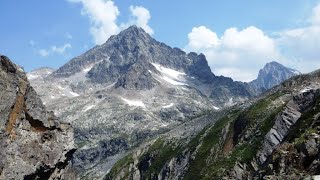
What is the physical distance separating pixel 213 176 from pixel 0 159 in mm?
60954

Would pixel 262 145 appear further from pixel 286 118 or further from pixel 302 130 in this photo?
pixel 302 130

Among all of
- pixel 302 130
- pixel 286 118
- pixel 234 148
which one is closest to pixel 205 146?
pixel 234 148

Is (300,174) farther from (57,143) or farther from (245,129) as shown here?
(245,129)

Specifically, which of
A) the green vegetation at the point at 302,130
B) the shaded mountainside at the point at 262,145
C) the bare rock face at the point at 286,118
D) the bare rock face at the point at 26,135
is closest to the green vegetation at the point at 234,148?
the shaded mountainside at the point at 262,145

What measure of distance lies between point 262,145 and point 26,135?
65.3 metres

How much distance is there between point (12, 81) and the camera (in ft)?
175

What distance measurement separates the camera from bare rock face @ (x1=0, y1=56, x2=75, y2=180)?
164 feet

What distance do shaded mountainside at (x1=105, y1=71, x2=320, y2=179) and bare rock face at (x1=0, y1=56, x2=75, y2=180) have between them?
2323 centimetres

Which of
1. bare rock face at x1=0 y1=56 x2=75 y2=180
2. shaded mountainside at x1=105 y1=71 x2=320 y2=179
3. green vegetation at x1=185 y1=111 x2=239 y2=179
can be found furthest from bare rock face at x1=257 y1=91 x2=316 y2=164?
bare rock face at x1=0 y1=56 x2=75 y2=180

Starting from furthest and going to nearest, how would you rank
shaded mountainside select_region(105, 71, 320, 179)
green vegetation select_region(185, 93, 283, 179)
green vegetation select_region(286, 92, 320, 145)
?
green vegetation select_region(185, 93, 283, 179) → green vegetation select_region(286, 92, 320, 145) → shaded mountainside select_region(105, 71, 320, 179)

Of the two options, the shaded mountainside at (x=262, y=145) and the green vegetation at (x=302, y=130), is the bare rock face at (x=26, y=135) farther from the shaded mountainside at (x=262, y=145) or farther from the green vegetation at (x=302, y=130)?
the green vegetation at (x=302, y=130)

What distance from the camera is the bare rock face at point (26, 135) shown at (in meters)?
50.1

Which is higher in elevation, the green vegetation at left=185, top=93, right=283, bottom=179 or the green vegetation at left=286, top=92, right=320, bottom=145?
the green vegetation at left=185, top=93, right=283, bottom=179

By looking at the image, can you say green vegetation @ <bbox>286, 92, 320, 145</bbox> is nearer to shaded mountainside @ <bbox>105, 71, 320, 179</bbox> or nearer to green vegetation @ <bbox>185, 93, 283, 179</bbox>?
shaded mountainside @ <bbox>105, 71, 320, 179</bbox>
